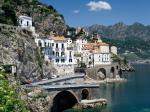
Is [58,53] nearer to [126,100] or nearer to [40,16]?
[40,16]

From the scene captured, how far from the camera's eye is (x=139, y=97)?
109 meters

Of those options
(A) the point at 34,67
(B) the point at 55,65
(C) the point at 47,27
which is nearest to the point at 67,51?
(B) the point at 55,65

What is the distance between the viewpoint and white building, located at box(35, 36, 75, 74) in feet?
408

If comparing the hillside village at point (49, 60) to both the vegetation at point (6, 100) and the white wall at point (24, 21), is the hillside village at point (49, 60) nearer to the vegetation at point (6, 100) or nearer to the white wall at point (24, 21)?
the white wall at point (24, 21)

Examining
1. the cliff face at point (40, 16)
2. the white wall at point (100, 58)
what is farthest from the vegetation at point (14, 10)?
the white wall at point (100, 58)

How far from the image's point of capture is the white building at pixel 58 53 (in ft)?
408

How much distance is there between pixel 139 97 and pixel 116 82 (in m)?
43.2

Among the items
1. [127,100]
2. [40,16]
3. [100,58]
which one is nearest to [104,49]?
[100,58]

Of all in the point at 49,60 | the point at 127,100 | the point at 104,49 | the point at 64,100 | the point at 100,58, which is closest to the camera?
the point at 64,100

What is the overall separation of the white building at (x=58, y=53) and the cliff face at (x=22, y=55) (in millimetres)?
18920

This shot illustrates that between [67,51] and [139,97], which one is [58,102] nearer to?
[139,97]

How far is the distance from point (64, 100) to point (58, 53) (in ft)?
144

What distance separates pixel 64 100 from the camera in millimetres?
87000

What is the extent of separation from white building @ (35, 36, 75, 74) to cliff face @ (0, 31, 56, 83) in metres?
18.9
